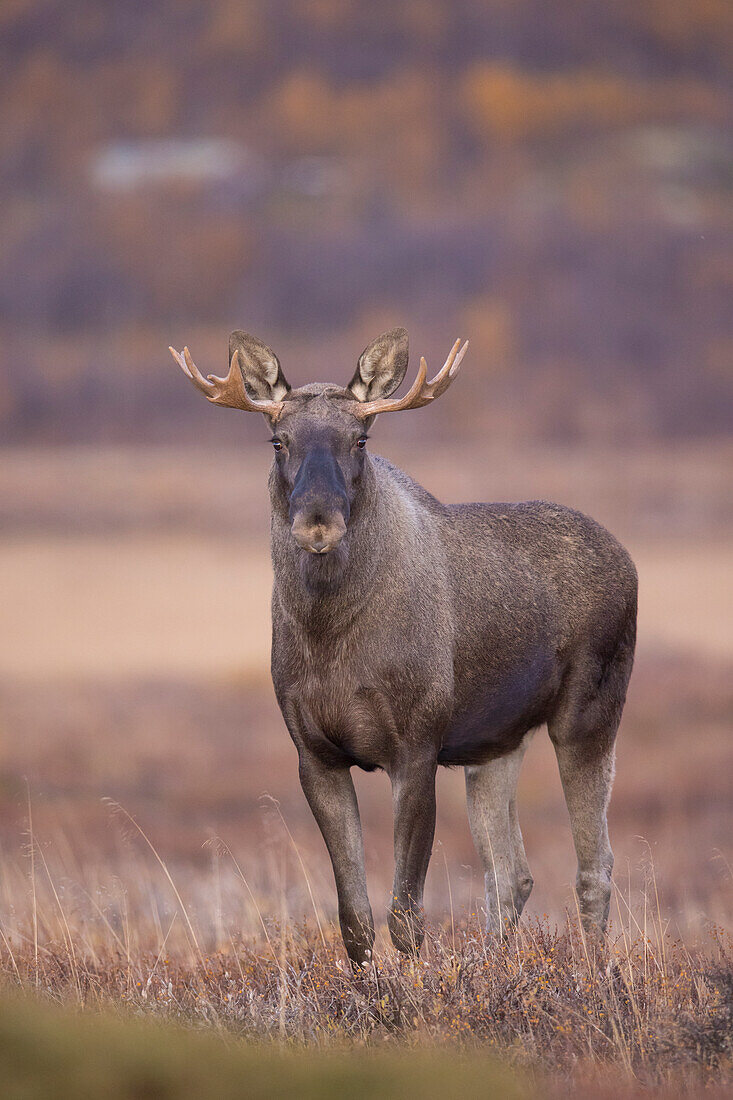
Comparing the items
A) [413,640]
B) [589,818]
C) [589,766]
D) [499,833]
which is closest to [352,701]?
[413,640]

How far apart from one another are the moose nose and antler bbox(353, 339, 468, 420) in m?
0.95

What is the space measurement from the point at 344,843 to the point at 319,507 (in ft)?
5.67

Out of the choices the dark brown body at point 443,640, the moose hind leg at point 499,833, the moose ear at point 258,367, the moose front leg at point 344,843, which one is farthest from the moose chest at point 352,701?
the moose hind leg at point 499,833

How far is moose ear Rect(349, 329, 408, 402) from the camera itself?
6.67 metres

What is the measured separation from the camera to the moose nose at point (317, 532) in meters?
5.61

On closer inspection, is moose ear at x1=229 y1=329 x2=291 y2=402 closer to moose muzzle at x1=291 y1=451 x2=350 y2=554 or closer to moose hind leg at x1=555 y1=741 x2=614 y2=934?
moose muzzle at x1=291 y1=451 x2=350 y2=554

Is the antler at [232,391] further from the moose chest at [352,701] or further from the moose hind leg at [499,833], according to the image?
the moose hind leg at [499,833]

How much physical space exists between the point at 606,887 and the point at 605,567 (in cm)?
189

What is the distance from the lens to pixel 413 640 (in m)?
6.37

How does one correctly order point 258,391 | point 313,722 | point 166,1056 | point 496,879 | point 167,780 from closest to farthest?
1. point 166,1056
2. point 313,722
3. point 258,391
4. point 496,879
5. point 167,780

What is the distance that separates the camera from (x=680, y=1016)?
4.84 meters

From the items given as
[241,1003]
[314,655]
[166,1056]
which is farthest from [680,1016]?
[166,1056]

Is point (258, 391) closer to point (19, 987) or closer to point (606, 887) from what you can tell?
point (19, 987)

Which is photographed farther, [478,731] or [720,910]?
[720,910]
